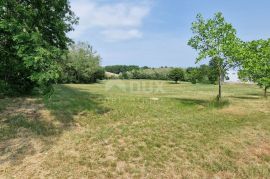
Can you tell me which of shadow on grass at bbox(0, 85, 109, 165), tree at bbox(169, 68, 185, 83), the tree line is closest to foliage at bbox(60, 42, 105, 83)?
tree at bbox(169, 68, 185, 83)

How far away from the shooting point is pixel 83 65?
48.1 m

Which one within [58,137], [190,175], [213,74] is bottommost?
[190,175]

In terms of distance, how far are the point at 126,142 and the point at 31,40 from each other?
15.9 ft

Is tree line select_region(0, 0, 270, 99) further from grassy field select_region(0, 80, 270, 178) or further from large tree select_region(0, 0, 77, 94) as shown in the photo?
grassy field select_region(0, 80, 270, 178)

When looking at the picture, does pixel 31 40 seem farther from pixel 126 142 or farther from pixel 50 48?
pixel 126 142

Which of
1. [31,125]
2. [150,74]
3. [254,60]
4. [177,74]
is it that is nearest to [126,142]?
[31,125]

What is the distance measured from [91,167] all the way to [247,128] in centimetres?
776

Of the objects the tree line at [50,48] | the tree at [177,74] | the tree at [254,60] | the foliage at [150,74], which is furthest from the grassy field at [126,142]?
the foliage at [150,74]

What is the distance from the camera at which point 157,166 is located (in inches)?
291

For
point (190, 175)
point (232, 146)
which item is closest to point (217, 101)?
point (232, 146)

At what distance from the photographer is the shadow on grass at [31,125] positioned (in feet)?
25.7

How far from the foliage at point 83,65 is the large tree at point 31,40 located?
32.9 meters

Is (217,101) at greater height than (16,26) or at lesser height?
lesser

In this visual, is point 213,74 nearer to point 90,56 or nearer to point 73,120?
point 73,120
